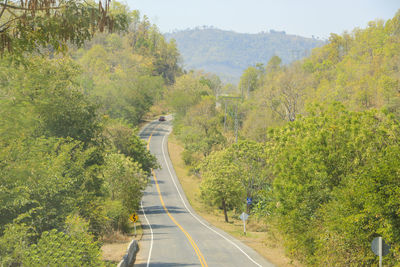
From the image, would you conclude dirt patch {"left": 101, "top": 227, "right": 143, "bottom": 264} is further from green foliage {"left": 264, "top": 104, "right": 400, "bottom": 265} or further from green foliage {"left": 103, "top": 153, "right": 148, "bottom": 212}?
green foliage {"left": 264, "top": 104, "right": 400, "bottom": 265}

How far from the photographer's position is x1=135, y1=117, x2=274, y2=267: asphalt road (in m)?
25.7

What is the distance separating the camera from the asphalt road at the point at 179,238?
25.7 meters

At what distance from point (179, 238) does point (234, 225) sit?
1451 cm

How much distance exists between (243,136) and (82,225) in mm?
63008

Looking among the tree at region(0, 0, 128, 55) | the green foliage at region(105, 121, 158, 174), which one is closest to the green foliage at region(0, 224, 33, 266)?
the tree at region(0, 0, 128, 55)

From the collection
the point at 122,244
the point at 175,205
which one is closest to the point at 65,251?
the point at 122,244

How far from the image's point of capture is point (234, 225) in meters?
48.8

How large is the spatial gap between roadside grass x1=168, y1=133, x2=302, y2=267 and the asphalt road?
2.94ft

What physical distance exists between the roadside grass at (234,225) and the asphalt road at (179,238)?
0.90 meters

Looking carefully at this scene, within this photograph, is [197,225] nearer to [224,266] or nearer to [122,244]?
[122,244]

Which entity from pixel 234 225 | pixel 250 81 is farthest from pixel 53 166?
pixel 250 81

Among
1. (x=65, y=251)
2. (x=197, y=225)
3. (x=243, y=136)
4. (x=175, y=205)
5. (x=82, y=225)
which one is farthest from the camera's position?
(x=243, y=136)

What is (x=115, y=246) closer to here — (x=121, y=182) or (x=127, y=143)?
(x=121, y=182)

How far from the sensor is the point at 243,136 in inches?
3091
